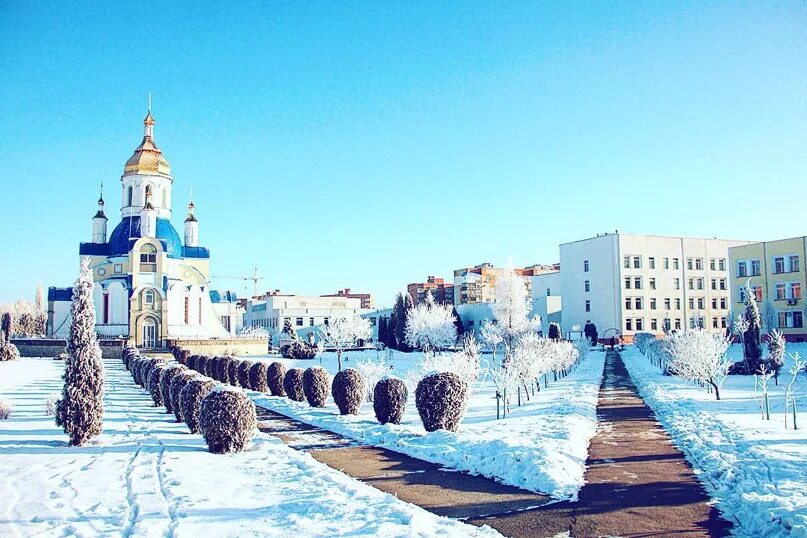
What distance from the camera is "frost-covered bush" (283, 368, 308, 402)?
2002cm

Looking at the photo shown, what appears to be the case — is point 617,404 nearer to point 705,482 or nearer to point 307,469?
point 705,482

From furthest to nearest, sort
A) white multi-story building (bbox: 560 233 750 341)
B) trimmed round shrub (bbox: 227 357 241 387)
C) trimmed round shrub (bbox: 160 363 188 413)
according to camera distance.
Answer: white multi-story building (bbox: 560 233 750 341) < trimmed round shrub (bbox: 227 357 241 387) < trimmed round shrub (bbox: 160 363 188 413)

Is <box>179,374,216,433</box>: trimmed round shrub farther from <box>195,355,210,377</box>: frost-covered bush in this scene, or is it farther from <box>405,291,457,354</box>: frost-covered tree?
<box>405,291,457,354</box>: frost-covered tree

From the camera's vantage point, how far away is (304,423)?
15.8 m

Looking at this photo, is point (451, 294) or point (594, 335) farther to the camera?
point (451, 294)

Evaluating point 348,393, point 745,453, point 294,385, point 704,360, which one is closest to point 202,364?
point 294,385

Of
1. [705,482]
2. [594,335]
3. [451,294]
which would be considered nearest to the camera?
[705,482]

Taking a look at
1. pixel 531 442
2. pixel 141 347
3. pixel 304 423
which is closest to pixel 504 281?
pixel 141 347

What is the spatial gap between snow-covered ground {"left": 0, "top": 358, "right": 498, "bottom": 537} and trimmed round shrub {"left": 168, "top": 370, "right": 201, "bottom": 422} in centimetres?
183

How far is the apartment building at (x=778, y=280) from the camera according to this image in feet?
151

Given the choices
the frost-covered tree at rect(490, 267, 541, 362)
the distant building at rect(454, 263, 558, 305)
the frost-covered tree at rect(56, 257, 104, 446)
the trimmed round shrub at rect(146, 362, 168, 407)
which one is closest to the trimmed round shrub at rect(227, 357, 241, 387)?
the trimmed round shrub at rect(146, 362, 168, 407)

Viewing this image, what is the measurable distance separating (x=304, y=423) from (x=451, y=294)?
78.6 m

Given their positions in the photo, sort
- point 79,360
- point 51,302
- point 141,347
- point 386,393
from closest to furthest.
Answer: point 79,360 → point 386,393 → point 141,347 → point 51,302

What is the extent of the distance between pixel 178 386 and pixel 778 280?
47.4m
